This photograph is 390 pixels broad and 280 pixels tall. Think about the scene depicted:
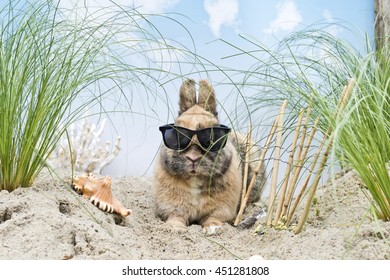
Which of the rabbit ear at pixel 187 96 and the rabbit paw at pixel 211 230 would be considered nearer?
the rabbit paw at pixel 211 230

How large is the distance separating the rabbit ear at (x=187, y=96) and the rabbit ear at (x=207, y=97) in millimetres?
44

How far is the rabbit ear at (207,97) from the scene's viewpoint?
3.48m

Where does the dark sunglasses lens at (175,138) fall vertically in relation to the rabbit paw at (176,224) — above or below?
above

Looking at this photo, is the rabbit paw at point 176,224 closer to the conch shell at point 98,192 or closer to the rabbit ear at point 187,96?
the conch shell at point 98,192

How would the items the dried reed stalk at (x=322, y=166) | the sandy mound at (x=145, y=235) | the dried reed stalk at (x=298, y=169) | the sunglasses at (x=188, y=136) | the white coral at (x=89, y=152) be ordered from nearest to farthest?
the sandy mound at (x=145, y=235), the dried reed stalk at (x=322, y=166), the dried reed stalk at (x=298, y=169), the sunglasses at (x=188, y=136), the white coral at (x=89, y=152)

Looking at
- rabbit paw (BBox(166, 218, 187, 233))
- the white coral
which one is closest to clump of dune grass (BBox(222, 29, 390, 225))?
rabbit paw (BBox(166, 218, 187, 233))

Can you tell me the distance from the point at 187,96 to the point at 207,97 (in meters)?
0.12

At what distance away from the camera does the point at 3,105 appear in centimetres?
290

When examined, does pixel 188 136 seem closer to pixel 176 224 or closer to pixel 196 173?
pixel 196 173

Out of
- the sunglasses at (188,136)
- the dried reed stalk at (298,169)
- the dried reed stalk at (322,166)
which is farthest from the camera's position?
the sunglasses at (188,136)

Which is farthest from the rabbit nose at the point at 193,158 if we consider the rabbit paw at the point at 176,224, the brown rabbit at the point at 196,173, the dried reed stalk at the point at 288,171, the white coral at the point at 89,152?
the white coral at the point at 89,152

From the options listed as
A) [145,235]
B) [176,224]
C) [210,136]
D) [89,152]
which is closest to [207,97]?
[210,136]

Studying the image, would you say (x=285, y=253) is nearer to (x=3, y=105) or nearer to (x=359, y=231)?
(x=359, y=231)
